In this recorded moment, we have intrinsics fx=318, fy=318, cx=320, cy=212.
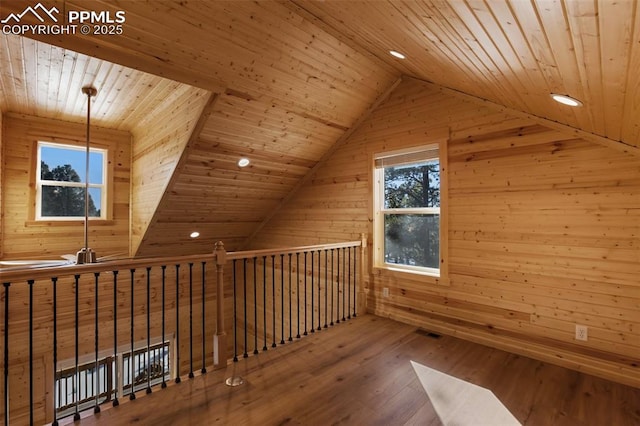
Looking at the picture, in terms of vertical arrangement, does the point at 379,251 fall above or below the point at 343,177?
below

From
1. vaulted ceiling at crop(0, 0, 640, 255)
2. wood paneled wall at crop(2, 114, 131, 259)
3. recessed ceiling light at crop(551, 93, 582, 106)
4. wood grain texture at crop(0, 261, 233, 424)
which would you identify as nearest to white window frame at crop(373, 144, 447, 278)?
vaulted ceiling at crop(0, 0, 640, 255)

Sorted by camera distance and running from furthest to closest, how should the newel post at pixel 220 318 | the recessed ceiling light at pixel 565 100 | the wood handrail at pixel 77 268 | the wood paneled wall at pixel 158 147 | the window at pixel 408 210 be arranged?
the window at pixel 408 210
the wood paneled wall at pixel 158 147
the newel post at pixel 220 318
the recessed ceiling light at pixel 565 100
the wood handrail at pixel 77 268

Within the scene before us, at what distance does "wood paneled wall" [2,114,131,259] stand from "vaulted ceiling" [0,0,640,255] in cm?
25

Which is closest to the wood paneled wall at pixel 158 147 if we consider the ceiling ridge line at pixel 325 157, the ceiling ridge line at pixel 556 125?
the ceiling ridge line at pixel 325 157

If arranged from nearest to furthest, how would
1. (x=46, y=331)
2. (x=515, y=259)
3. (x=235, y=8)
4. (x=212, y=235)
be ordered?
(x=235, y=8)
(x=515, y=259)
(x=46, y=331)
(x=212, y=235)

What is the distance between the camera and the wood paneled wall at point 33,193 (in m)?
4.07

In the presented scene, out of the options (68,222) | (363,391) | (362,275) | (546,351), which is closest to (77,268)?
(363,391)

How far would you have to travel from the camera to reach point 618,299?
2543 mm

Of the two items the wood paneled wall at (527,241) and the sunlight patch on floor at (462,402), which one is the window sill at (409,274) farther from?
the sunlight patch on floor at (462,402)

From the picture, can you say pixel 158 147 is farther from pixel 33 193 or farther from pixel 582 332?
pixel 582 332

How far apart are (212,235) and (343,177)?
8.31ft

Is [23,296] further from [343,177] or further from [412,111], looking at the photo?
[412,111]

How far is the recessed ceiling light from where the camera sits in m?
2.01

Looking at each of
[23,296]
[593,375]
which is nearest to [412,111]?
[593,375]
